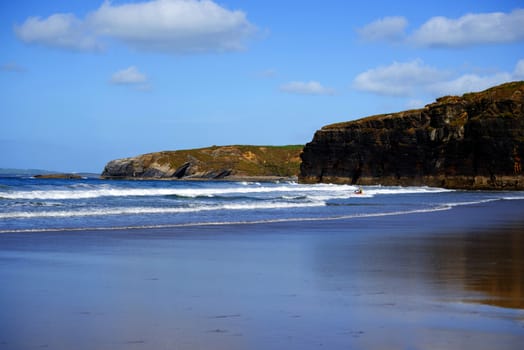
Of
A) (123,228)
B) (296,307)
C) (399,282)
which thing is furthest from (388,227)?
(296,307)

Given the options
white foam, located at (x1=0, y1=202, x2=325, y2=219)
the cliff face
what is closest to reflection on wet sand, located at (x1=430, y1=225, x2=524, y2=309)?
white foam, located at (x1=0, y1=202, x2=325, y2=219)

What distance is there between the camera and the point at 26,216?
2431 cm

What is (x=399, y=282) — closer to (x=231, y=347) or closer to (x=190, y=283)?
(x=190, y=283)

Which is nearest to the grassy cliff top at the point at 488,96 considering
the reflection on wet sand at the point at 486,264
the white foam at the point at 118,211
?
the white foam at the point at 118,211

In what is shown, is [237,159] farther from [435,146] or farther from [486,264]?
[486,264]

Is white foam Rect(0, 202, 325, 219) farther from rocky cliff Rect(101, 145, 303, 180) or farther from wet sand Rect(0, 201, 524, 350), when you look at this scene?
rocky cliff Rect(101, 145, 303, 180)

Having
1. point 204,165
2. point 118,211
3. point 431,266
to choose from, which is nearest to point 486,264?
point 431,266

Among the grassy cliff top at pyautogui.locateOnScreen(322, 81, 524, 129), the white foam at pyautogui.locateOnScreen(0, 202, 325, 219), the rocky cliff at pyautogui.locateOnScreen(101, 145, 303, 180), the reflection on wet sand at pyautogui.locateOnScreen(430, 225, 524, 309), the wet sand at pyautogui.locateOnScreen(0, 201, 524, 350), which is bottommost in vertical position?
the wet sand at pyautogui.locateOnScreen(0, 201, 524, 350)

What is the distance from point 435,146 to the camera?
281 ft

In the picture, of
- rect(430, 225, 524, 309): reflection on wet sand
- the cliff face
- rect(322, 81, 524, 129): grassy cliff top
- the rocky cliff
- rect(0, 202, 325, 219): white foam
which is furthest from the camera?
the rocky cliff

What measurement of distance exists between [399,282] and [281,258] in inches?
144

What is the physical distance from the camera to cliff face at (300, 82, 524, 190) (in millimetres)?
75875

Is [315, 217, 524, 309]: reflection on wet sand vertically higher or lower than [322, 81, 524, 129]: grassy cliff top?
lower

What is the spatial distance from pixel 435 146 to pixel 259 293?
260 ft
